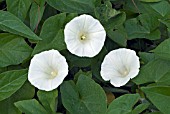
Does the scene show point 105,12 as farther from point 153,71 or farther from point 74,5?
point 153,71

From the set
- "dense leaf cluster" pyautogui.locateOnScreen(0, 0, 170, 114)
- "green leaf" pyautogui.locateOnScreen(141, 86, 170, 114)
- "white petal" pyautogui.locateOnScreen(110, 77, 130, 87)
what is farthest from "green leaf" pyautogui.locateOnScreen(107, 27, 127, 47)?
"green leaf" pyautogui.locateOnScreen(141, 86, 170, 114)

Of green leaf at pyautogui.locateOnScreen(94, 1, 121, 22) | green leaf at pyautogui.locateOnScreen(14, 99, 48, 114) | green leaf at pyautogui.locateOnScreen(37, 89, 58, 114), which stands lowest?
green leaf at pyautogui.locateOnScreen(14, 99, 48, 114)

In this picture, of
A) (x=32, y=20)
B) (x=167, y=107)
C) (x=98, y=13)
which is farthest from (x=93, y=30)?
(x=167, y=107)

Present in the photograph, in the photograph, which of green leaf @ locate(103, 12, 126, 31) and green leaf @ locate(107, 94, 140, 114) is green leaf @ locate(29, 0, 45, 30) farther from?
green leaf @ locate(107, 94, 140, 114)

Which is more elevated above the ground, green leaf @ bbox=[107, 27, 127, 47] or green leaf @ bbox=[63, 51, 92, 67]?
green leaf @ bbox=[107, 27, 127, 47]

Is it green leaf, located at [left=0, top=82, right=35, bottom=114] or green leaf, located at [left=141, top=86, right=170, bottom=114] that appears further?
green leaf, located at [left=0, top=82, right=35, bottom=114]

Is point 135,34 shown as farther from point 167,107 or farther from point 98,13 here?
point 167,107
